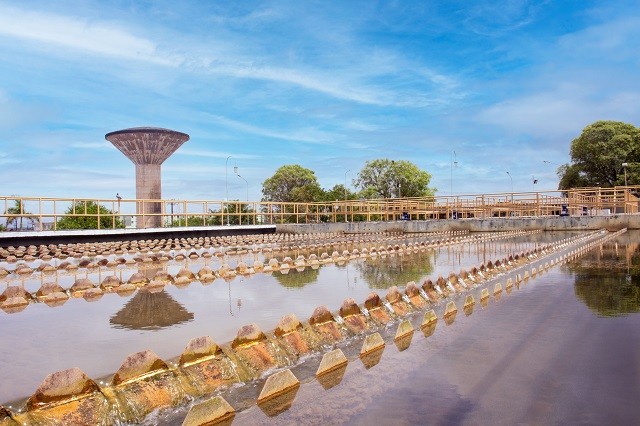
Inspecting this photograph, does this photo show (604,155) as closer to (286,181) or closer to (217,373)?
(286,181)

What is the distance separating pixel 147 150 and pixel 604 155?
42.5m

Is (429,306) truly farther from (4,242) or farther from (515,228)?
(515,228)

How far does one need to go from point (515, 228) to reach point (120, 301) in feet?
81.3

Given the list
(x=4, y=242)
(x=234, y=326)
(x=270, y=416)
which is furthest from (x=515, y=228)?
(x=270, y=416)

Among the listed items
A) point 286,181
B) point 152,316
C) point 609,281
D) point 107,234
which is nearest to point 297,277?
point 152,316

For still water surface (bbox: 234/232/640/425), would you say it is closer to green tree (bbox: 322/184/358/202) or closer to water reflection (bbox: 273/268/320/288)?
water reflection (bbox: 273/268/320/288)

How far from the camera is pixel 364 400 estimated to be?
340cm

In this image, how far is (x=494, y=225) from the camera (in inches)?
1162

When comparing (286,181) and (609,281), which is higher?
(286,181)

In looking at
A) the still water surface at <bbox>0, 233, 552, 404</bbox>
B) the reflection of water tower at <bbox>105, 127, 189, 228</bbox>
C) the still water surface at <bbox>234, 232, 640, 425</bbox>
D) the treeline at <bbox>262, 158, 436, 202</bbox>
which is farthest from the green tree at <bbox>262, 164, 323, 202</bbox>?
the still water surface at <bbox>234, 232, 640, 425</bbox>

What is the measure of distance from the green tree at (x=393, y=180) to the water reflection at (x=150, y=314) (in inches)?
2615

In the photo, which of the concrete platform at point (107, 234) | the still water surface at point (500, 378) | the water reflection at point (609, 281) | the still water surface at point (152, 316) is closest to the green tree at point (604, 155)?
the concrete platform at point (107, 234)

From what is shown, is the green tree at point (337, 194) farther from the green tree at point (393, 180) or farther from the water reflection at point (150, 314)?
the water reflection at point (150, 314)

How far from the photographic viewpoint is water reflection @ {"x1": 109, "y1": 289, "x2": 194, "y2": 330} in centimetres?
603
